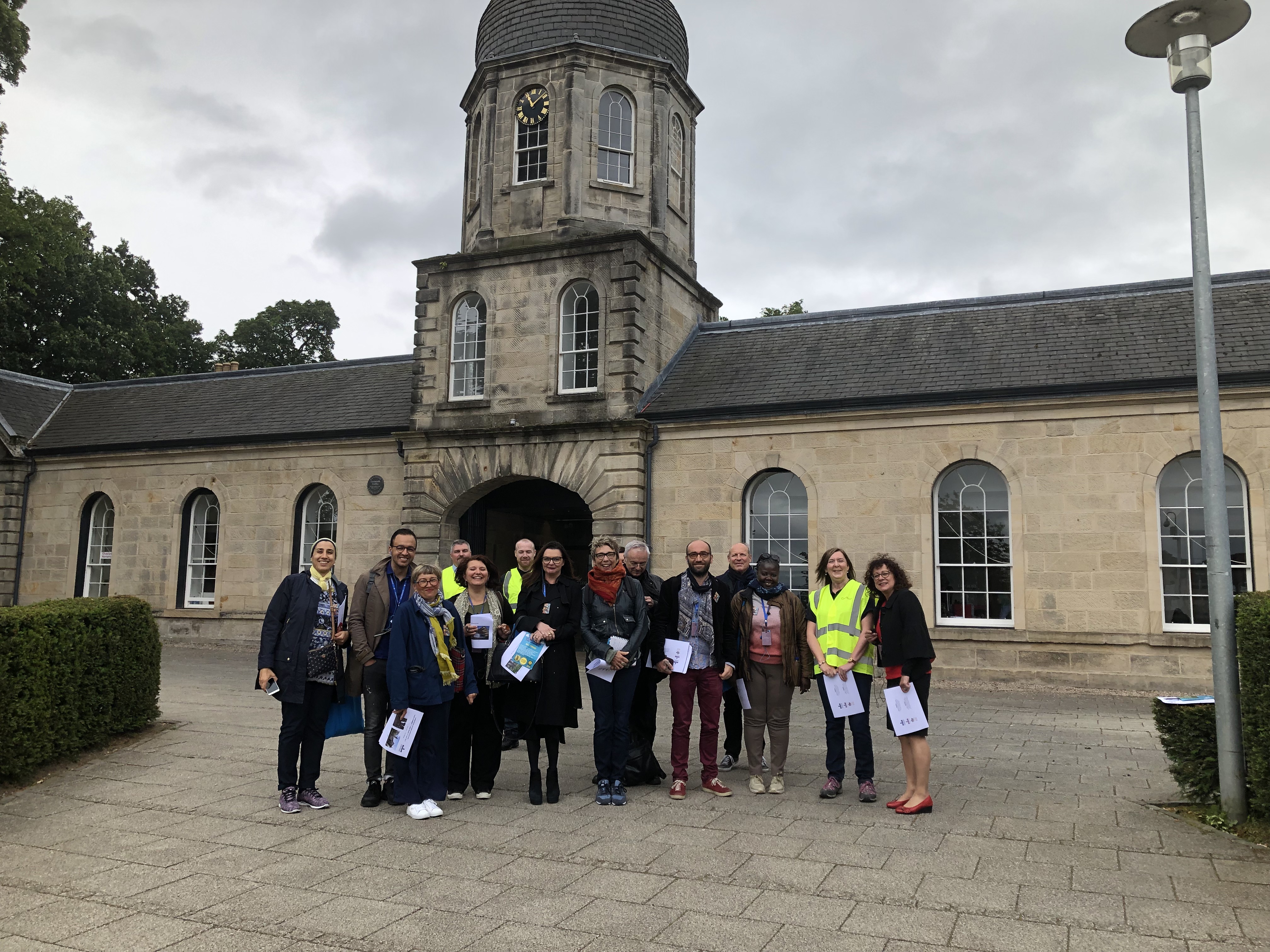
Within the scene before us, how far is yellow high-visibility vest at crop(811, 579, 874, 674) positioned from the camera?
280 inches

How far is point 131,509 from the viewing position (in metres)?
19.7

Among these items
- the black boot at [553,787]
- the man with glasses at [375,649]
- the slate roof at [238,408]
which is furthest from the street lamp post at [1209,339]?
the slate roof at [238,408]

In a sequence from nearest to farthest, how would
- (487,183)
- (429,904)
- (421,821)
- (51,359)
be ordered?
(429,904)
(421,821)
(487,183)
(51,359)

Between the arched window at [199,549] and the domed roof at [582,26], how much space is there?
10.4 metres

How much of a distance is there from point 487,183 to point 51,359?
2004 cm

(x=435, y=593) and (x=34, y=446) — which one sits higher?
(x=34, y=446)

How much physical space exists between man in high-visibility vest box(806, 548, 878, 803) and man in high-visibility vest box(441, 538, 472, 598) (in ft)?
9.24

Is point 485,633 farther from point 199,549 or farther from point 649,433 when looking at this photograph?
point 199,549

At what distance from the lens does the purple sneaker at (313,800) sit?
6.73 m

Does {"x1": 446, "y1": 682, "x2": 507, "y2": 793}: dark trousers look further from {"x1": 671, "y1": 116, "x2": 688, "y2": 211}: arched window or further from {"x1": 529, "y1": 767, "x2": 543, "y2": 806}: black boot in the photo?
{"x1": 671, "y1": 116, "x2": 688, "y2": 211}: arched window

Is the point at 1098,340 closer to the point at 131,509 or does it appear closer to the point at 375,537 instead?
the point at 375,537

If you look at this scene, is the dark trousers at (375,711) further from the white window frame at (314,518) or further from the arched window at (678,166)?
the arched window at (678,166)

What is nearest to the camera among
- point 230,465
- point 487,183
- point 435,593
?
point 435,593

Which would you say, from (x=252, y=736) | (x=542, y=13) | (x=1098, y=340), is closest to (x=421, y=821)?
(x=252, y=736)
